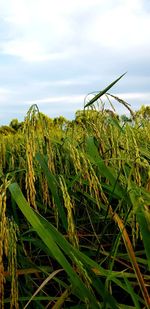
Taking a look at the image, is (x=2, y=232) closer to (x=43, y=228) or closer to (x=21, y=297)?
(x=43, y=228)

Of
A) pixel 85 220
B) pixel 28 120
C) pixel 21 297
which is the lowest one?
pixel 21 297

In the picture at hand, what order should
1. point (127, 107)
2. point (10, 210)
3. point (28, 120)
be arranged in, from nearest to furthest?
point (28, 120)
point (127, 107)
point (10, 210)

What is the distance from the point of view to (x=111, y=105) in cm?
150

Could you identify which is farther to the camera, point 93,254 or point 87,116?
point 87,116

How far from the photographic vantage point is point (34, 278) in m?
1.43

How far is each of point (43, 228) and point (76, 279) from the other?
0.46 ft

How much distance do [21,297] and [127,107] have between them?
1.98 ft

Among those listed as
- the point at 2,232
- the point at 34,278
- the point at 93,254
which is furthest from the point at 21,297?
the point at 2,232

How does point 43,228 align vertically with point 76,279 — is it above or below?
above

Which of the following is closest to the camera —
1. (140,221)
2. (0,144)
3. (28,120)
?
(140,221)

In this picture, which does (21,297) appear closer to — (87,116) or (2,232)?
(2,232)

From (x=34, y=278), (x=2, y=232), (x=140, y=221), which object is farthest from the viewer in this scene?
(x=34, y=278)

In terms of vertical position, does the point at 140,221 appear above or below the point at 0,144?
below

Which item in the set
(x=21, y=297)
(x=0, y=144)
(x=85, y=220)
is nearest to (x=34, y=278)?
(x=21, y=297)
